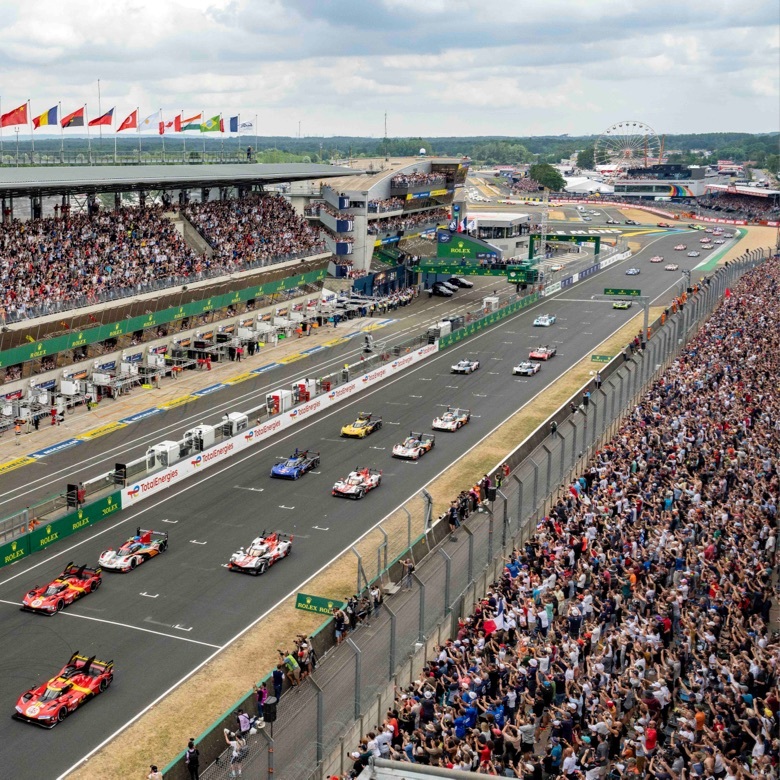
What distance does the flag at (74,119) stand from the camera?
207 feet

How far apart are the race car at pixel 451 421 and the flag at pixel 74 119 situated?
29.4m

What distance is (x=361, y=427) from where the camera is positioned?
168 ft

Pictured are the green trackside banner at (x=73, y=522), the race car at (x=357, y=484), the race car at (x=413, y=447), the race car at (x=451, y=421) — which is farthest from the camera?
the race car at (x=451, y=421)

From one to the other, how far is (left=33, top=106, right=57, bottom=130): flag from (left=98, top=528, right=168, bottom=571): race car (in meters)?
34.7

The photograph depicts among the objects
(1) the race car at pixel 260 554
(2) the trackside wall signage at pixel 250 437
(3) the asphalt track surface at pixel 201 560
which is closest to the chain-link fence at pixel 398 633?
(3) the asphalt track surface at pixel 201 560

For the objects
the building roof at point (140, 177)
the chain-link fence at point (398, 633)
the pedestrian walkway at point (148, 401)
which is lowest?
the pedestrian walkway at point (148, 401)

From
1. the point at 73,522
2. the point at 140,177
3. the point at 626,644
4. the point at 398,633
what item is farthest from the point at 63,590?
the point at 140,177

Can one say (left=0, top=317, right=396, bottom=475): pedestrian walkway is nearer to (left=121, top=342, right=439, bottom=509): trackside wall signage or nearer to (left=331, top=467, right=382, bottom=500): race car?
(left=121, top=342, right=439, bottom=509): trackside wall signage

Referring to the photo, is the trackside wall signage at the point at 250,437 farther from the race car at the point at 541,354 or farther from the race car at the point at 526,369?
the race car at the point at 541,354

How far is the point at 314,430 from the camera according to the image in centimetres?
5244

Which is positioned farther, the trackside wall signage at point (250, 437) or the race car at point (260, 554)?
the trackside wall signage at point (250, 437)

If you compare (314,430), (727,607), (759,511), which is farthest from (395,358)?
(727,607)

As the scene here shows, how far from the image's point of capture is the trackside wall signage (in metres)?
41.4

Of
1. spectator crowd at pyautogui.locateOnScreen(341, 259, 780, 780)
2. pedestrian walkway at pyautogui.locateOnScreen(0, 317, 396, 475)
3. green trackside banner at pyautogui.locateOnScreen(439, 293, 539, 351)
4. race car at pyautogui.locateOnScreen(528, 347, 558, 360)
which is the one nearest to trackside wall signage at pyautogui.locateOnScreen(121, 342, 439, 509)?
green trackside banner at pyautogui.locateOnScreen(439, 293, 539, 351)
